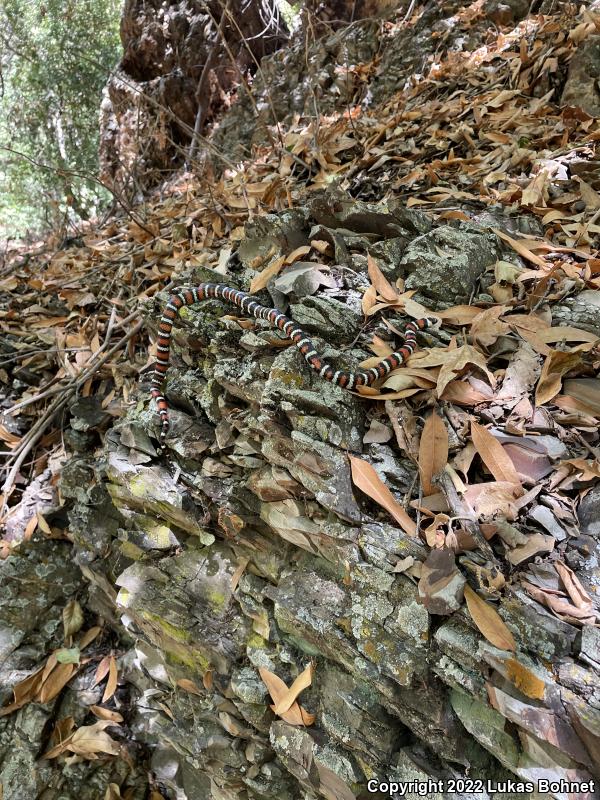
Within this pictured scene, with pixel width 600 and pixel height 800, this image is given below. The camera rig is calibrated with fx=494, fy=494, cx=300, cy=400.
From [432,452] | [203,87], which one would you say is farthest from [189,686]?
[203,87]

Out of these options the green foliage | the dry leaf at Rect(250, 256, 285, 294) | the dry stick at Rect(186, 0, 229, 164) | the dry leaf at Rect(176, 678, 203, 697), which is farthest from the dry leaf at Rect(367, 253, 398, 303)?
the green foliage

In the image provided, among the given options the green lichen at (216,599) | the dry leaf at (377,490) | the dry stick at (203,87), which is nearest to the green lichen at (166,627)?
the green lichen at (216,599)

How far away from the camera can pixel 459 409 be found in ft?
6.89

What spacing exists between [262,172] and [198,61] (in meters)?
3.69

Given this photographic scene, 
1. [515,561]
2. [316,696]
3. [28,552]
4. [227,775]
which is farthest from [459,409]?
[28,552]

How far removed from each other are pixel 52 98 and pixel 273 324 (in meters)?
8.17

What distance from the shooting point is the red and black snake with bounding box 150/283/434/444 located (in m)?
2.28

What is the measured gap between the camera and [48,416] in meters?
3.77

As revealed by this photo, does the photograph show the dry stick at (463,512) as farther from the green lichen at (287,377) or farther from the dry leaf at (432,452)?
the green lichen at (287,377)

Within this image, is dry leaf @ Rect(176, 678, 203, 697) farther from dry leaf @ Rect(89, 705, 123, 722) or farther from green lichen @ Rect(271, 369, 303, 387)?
green lichen @ Rect(271, 369, 303, 387)

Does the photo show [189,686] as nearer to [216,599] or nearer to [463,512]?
[216,599]

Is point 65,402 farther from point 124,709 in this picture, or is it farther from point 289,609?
point 289,609

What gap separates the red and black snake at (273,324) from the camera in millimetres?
2279

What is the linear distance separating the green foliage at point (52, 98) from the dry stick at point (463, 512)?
291 inches
